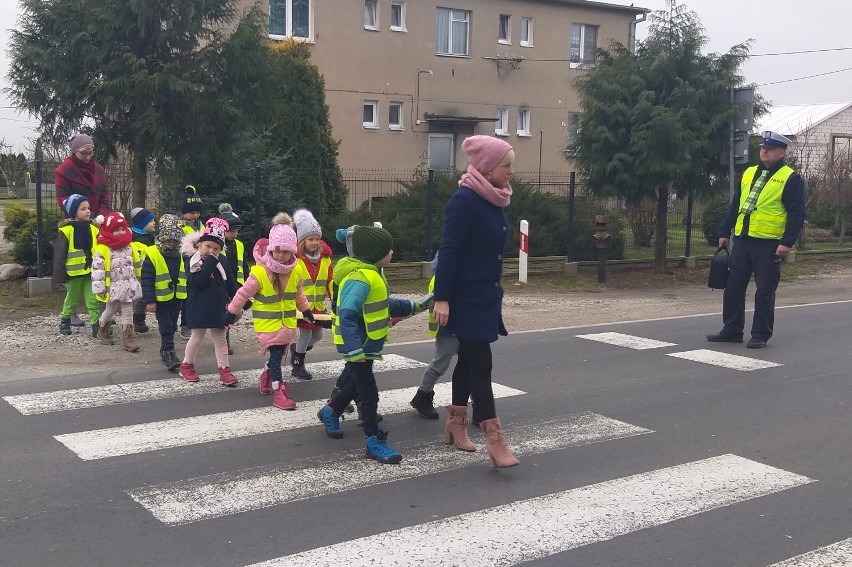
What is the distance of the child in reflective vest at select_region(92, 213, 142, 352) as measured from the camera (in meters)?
9.30

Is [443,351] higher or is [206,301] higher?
[206,301]

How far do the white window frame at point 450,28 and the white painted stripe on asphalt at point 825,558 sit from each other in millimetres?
27446

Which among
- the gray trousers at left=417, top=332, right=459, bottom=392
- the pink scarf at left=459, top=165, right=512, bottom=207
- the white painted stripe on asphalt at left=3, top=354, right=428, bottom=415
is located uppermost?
the pink scarf at left=459, top=165, right=512, bottom=207

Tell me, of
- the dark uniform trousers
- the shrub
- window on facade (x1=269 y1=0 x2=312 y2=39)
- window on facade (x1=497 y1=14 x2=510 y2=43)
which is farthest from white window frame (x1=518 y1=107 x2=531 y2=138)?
the dark uniform trousers

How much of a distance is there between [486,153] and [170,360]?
13.8 feet

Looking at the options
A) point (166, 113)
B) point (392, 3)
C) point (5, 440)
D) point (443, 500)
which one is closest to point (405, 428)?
point (443, 500)

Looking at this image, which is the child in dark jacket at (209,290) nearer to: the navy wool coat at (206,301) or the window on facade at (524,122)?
the navy wool coat at (206,301)

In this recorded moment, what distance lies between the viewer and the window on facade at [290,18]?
27016 mm

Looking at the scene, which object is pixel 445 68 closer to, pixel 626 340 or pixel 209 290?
pixel 626 340

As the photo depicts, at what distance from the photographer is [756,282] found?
33.8 feet

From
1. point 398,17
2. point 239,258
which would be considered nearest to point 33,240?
point 239,258

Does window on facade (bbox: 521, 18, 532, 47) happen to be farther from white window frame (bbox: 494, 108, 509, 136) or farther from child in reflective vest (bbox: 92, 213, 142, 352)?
Answer: child in reflective vest (bbox: 92, 213, 142, 352)

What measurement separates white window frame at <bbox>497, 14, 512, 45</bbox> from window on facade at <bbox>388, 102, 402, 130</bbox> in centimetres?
464

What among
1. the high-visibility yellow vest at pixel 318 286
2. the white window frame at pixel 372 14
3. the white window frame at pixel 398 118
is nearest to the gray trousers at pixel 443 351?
the high-visibility yellow vest at pixel 318 286
